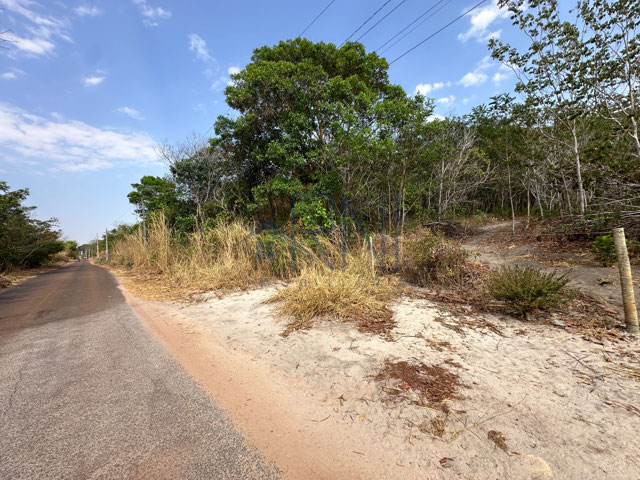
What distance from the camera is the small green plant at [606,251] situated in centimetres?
466

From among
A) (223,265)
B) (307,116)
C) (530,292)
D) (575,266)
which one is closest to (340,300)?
(530,292)

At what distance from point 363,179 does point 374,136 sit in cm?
152

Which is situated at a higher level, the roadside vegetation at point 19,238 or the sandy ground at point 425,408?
the roadside vegetation at point 19,238

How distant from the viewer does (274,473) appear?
3.98 ft

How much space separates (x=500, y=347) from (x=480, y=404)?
103 centimetres

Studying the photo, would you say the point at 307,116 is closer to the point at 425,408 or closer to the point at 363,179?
the point at 363,179

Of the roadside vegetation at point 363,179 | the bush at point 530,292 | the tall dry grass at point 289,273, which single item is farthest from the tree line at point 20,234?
the bush at point 530,292

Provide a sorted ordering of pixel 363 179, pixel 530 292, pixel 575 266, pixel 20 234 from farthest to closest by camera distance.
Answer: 1. pixel 20 234
2. pixel 363 179
3. pixel 575 266
4. pixel 530 292

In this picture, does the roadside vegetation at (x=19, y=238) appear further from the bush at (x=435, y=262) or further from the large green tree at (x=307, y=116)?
the bush at (x=435, y=262)

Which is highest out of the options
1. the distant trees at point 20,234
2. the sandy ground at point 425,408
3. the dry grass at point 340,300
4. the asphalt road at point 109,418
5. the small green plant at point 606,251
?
the distant trees at point 20,234

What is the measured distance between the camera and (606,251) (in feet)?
15.6

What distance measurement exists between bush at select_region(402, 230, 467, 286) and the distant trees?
18548 mm

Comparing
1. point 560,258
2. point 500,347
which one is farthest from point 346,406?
point 560,258

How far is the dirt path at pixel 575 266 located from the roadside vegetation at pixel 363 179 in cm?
38
